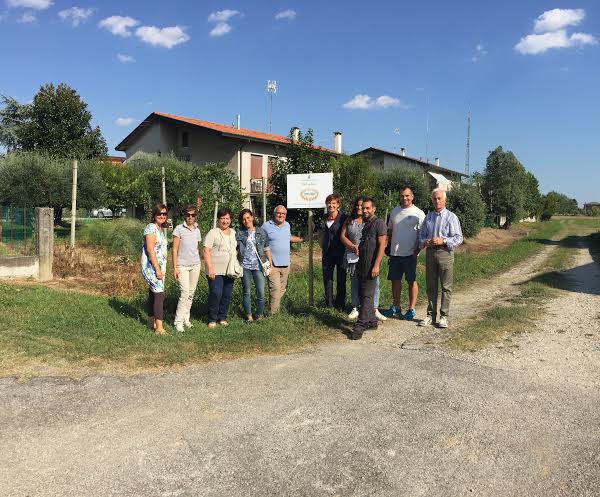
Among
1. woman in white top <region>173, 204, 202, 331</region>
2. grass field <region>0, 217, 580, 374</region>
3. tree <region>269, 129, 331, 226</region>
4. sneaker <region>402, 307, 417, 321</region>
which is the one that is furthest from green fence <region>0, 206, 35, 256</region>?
sneaker <region>402, 307, 417, 321</region>

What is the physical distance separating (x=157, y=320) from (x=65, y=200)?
606 inches

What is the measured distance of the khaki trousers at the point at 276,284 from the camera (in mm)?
6340

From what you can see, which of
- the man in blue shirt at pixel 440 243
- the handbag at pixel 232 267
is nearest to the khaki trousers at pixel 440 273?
the man in blue shirt at pixel 440 243

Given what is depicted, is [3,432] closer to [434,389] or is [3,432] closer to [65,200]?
[434,389]

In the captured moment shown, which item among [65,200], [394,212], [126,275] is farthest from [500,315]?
[65,200]

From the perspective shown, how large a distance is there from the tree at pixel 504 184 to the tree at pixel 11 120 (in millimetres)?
37245

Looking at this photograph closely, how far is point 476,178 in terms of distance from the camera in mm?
41250

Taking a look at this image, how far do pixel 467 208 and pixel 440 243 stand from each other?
67.4 feet

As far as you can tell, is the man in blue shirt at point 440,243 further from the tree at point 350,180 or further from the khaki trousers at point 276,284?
the tree at point 350,180

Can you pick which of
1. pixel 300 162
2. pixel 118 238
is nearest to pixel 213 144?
pixel 300 162

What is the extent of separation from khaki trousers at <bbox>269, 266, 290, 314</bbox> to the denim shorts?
1486 millimetres

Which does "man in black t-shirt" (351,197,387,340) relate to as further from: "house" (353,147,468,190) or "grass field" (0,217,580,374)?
"house" (353,147,468,190)

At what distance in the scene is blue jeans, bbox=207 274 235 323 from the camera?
19.5 ft

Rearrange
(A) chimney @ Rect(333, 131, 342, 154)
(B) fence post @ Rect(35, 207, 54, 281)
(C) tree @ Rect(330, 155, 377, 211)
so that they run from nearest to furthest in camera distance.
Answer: (B) fence post @ Rect(35, 207, 54, 281) < (C) tree @ Rect(330, 155, 377, 211) < (A) chimney @ Rect(333, 131, 342, 154)
